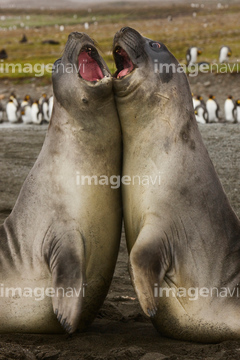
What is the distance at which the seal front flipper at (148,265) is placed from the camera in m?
3.81

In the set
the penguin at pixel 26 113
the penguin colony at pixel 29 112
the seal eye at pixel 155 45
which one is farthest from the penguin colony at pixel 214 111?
the seal eye at pixel 155 45

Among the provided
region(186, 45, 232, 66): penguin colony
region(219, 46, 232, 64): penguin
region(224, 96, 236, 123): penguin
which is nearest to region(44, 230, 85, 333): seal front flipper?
region(224, 96, 236, 123): penguin

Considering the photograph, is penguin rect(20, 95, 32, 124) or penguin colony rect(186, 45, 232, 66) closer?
penguin rect(20, 95, 32, 124)

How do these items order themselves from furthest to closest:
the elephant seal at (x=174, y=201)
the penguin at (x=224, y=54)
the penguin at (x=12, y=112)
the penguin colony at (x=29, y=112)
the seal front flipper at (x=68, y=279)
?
the penguin at (x=224, y=54), the penguin at (x=12, y=112), the penguin colony at (x=29, y=112), the elephant seal at (x=174, y=201), the seal front flipper at (x=68, y=279)

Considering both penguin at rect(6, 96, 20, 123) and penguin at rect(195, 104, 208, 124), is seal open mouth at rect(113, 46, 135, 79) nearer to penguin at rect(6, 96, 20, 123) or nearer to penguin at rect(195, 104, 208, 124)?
penguin at rect(195, 104, 208, 124)

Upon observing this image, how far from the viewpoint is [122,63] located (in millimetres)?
4594

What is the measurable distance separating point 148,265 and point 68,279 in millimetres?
516

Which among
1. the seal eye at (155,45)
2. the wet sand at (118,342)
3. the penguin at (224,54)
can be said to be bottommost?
the wet sand at (118,342)

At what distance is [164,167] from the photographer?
4332 millimetres

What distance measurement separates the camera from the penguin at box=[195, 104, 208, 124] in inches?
745

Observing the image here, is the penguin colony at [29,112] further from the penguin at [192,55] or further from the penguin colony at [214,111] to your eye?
the penguin at [192,55]

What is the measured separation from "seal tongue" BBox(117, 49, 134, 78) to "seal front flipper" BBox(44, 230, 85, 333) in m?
1.20

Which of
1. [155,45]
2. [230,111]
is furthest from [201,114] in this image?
[155,45]

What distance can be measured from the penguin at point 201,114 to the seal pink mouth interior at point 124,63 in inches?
565
